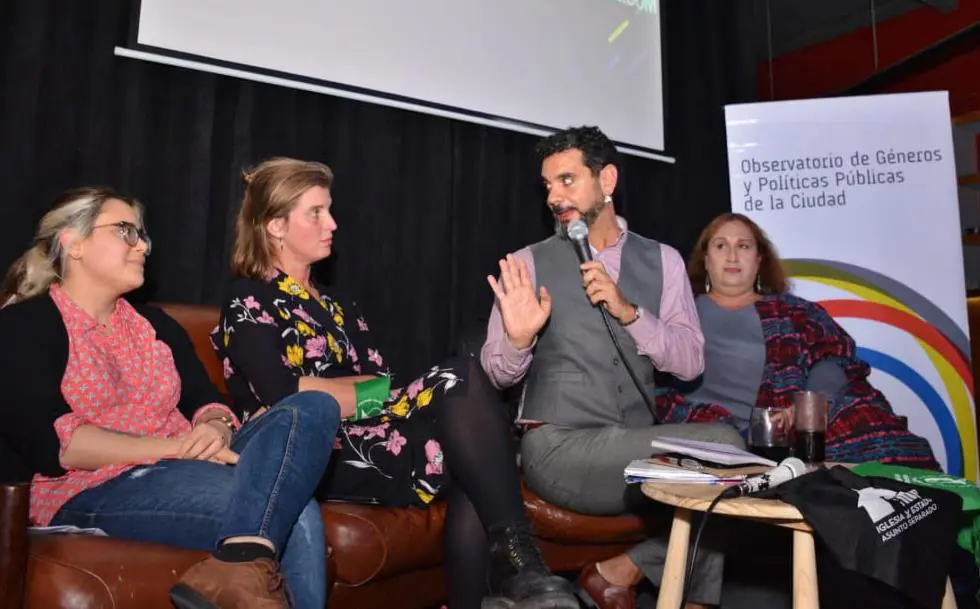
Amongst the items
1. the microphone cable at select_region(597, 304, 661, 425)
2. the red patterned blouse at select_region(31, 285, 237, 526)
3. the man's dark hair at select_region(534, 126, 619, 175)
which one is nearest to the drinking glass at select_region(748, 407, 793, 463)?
the microphone cable at select_region(597, 304, 661, 425)

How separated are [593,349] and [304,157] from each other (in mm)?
1200

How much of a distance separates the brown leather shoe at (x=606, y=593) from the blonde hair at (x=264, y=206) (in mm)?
1146

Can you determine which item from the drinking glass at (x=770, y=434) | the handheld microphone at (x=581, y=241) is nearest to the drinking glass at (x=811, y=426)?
the drinking glass at (x=770, y=434)

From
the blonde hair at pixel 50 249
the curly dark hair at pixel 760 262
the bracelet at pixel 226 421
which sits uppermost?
the curly dark hair at pixel 760 262

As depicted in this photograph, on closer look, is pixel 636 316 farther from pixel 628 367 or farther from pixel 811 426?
pixel 811 426

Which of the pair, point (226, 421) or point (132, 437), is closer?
point (132, 437)

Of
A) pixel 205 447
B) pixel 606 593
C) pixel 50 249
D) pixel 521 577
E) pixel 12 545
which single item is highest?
pixel 50 249

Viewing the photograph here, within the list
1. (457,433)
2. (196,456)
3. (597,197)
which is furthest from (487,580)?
(597,197)

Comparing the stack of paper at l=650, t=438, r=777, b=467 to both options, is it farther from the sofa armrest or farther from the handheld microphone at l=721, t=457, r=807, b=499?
the sofa armrest

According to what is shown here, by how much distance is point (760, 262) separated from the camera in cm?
298

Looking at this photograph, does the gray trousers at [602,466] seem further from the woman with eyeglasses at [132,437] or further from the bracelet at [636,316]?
the woman with eyeglasses at [132,437]

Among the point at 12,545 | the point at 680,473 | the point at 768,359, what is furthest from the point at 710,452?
the point at 768,359

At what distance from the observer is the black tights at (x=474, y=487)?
1.74 meters

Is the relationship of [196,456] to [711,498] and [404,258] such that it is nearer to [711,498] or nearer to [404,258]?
[711,498]
